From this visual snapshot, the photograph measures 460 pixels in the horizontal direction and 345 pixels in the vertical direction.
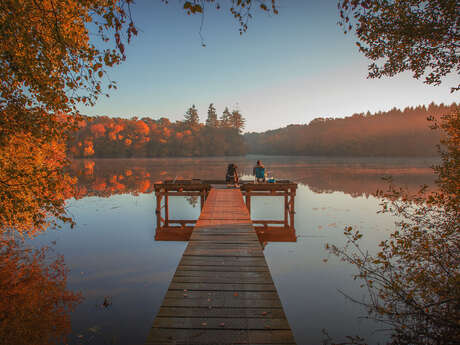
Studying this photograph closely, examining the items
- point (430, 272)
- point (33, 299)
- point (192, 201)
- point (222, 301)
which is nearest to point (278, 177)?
point (192, 201)

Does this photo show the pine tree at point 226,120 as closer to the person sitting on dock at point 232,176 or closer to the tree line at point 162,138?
the tree line at point 162,138

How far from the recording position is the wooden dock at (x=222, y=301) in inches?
115

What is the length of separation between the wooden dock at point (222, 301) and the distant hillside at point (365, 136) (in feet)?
377

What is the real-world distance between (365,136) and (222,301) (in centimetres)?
14631

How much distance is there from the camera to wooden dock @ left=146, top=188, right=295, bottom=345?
2.92 metres

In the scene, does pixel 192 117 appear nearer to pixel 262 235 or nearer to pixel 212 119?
pixel 212 119

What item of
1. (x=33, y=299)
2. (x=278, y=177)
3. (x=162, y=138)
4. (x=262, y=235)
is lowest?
(x=262, y=235)

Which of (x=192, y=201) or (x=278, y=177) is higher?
(x=278, y=177)

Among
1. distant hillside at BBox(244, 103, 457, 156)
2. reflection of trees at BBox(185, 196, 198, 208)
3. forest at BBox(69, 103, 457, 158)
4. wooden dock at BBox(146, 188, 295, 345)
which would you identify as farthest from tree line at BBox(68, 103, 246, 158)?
wooden dock at BBox(146, 188, 295, 345)

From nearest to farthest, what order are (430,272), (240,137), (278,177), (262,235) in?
(430,272), (262,235), (278,177), (240,137)

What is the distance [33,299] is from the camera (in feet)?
19.2

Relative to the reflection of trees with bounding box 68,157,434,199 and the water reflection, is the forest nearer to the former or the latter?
the reflection of trees with bounding box 68,157,434,199

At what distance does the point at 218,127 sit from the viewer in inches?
4072

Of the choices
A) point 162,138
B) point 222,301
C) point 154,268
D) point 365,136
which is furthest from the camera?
point 365,136
